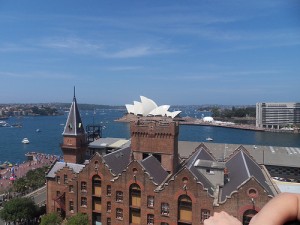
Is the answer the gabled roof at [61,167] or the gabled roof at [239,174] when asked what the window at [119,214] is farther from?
the gabled roof at [239,174]

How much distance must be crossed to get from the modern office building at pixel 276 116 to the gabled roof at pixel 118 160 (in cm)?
16091

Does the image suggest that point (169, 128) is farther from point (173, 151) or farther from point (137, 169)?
point (137, 169)

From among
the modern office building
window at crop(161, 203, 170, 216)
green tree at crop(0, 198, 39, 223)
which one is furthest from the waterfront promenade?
the modern office building

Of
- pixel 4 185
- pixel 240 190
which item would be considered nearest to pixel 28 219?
pixel 240 190

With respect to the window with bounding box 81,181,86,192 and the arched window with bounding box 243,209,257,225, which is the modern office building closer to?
the window with bounding box 81,181,86,192

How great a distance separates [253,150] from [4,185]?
44330 mm

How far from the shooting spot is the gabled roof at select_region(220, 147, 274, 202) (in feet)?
80.3

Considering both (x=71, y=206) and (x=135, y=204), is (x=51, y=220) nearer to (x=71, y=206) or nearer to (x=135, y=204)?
(x=71, y=206)

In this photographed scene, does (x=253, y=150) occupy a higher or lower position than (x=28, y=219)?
higher

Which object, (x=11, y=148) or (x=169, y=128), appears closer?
(x=169, y=128)

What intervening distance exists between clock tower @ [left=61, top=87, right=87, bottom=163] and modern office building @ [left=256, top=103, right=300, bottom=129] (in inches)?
6340

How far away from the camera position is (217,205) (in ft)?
76.2

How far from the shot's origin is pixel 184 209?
24.9 metres

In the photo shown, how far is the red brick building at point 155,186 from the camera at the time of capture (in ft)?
77.9
